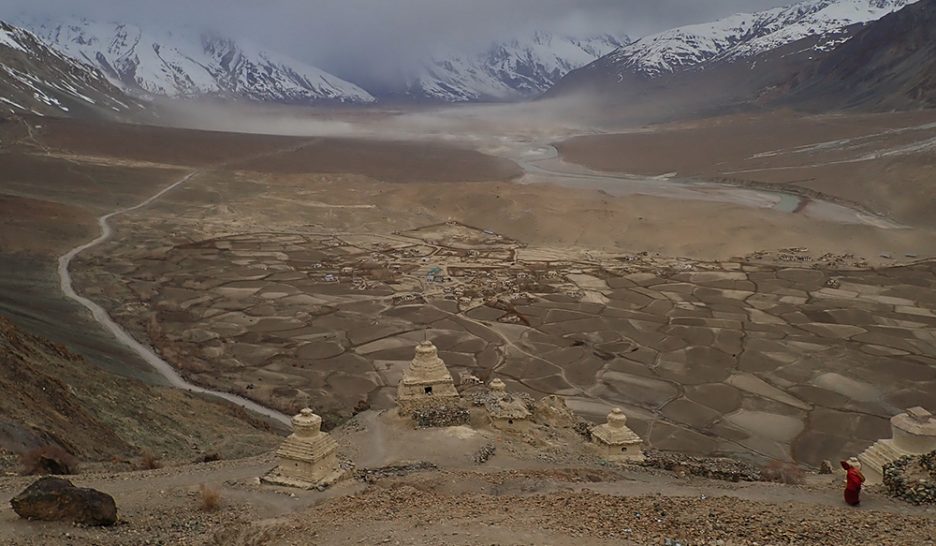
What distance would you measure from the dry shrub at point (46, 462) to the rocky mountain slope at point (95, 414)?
2.50 feet

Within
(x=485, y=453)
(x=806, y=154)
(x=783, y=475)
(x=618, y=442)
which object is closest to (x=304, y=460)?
(x=485, y=453)

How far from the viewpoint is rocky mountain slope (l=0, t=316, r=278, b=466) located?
1689cm

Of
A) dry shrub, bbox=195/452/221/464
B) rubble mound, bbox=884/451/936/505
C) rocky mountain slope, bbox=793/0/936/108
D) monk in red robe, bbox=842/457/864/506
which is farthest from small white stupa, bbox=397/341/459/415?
rocky mountain slope, bbox=793/0/936/108

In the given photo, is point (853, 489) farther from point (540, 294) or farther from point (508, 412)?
point (540, 294)

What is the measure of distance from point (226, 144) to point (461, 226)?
53268 mm

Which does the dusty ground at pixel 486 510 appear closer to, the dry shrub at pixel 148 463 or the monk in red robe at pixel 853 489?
the monk in red robe at pixel 853 489

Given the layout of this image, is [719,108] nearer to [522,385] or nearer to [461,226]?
[461,226]

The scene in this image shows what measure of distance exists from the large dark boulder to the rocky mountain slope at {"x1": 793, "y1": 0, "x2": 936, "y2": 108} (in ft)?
405

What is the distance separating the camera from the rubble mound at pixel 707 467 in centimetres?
1583

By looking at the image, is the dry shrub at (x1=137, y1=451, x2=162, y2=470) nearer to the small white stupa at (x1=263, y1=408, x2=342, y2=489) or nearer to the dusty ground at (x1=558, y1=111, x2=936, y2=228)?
the small white stupa at (x1=263, y1=408, x2=342, y2=489)

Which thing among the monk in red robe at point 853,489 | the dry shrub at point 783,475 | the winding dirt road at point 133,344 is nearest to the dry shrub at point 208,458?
the winding dirt road at point 133,344

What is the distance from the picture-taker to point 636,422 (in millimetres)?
27281

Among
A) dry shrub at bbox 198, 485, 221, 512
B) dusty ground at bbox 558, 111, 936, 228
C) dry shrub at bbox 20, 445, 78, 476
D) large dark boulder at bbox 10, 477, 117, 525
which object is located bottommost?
dry shrub at bbox 20, 445, 78, 476

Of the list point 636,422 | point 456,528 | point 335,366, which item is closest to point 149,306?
point 335,366
